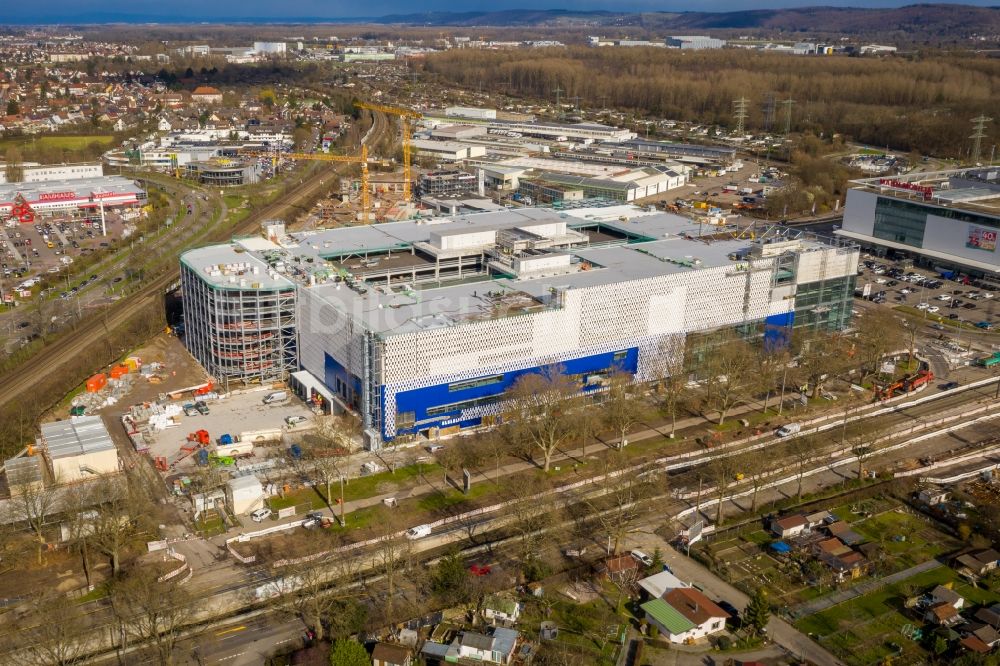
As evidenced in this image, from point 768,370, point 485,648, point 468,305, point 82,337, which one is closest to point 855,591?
point 485,648

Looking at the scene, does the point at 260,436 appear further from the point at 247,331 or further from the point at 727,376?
the point at 727,376

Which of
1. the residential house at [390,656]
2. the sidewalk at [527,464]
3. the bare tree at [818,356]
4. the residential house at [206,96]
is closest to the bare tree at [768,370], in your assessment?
the sidewalk at [527,464]

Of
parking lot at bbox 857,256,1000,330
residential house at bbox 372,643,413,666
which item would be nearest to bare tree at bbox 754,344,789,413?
parking lot at bbox 857,256,1000,330

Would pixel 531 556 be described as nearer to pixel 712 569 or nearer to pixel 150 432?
pixel 712 569

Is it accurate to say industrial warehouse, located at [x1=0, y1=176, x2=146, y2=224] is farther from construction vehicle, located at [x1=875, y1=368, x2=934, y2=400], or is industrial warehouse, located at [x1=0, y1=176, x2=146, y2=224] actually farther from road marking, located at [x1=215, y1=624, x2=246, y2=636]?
construction vehicle, located at [x1=875, y1=368, x2=934, y2=400]

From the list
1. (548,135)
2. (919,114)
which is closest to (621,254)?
(548,135)

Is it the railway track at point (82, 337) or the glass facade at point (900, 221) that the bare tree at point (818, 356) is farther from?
the railway track at point (82, 337)
